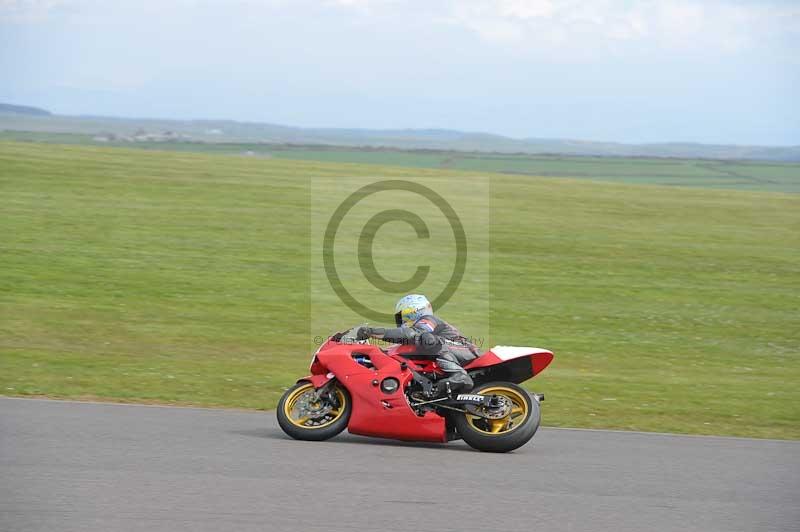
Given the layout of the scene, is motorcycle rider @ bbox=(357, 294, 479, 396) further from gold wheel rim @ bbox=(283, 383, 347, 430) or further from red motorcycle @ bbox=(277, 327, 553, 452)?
gold wheel rim @ bbox=(283, 383, 347, 430)

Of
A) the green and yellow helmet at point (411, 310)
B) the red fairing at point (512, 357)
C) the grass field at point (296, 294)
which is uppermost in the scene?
the green and yellow helmet at point (411, 310)

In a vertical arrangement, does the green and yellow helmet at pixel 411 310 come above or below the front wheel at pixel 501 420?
above

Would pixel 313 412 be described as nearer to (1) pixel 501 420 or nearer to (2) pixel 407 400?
(2) pixel 407 400

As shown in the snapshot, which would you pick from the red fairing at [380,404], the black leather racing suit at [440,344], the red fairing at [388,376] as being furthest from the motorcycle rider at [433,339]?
the red fairing at [380,404]

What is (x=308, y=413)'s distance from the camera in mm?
9625

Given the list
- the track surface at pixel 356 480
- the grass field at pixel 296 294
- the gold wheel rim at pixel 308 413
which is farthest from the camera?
the grass field at pixel 296 294

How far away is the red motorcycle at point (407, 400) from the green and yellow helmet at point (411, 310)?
0.81 ft

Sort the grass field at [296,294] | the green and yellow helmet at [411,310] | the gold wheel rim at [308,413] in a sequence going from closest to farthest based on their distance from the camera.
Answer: the gold wheel rim at [308,413]
the green and yellow helmet at [411,310]
the grass field at [296,294]

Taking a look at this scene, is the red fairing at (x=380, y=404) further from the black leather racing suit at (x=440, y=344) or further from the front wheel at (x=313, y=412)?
the black leather racing suit at (x=440, y=344)

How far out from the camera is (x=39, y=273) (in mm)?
21109

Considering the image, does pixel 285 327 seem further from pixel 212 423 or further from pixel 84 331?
pixel 212 423

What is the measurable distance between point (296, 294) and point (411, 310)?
1157 cm

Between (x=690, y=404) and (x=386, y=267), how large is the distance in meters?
11.6

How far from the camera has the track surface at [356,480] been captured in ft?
21.7
